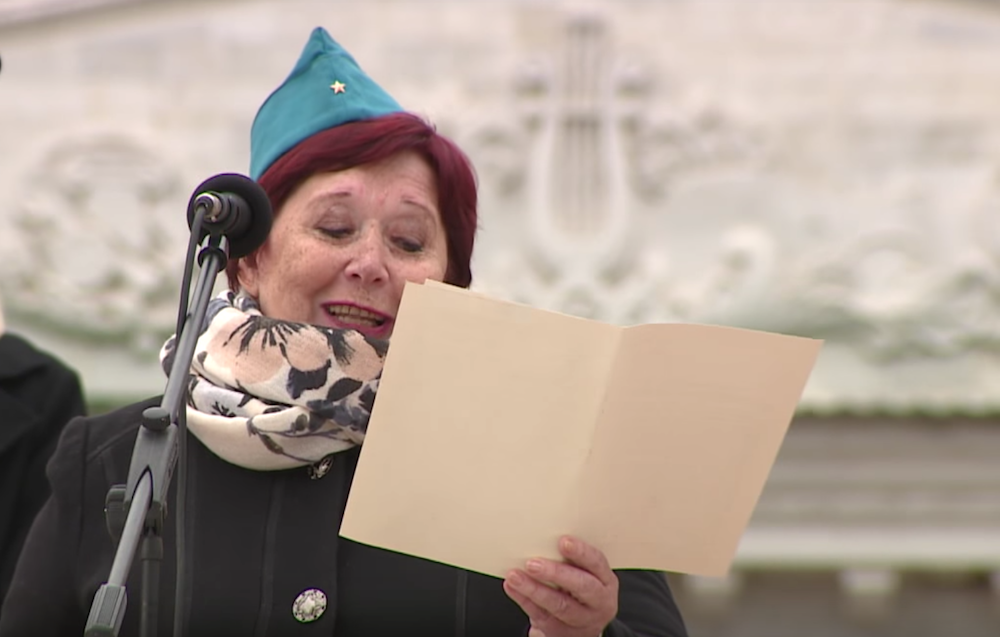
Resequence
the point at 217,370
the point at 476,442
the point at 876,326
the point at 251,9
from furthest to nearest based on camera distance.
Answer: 1. the point at 251,9
2. the point at 876,326
3. the point at 217,370
4. the point at 476,442

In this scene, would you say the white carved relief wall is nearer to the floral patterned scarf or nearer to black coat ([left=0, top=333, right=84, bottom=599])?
black coat ([left=0, top=333, right=84, bottom=599])

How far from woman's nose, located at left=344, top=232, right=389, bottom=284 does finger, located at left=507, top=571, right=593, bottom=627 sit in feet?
1.99

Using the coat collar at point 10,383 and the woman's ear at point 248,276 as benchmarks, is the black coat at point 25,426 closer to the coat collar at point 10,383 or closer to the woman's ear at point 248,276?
the coat collar at point 10,383

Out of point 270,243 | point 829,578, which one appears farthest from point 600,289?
point 270,243

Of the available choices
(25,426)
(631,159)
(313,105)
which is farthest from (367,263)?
(631,159)

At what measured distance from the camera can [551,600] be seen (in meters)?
2.54

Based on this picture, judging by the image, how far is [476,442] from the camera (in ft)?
8.23

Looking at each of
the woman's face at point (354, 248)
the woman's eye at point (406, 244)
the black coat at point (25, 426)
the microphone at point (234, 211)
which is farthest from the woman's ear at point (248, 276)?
the black coat at point (25, 426)

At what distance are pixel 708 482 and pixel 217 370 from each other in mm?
786

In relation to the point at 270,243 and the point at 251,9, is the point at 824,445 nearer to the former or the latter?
the point at 251,9

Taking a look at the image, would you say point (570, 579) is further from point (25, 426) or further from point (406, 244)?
point (25, 426)

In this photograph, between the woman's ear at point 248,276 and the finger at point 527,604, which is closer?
the finger at point 527,604

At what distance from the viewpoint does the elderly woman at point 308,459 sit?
273 centimetres

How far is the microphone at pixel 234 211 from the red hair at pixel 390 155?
552 millimetres
